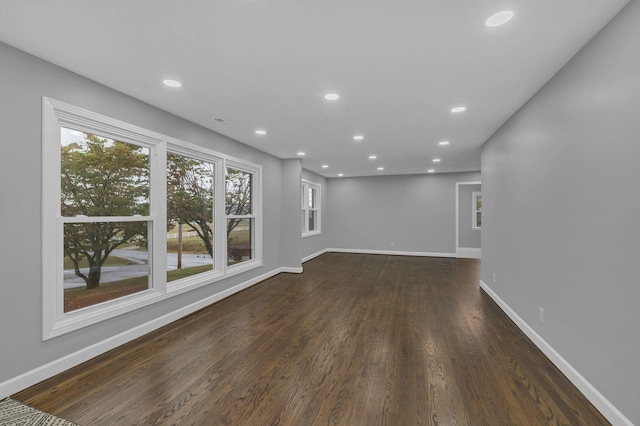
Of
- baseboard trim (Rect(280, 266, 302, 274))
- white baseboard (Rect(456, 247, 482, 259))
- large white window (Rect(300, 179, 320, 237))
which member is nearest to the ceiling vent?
baseboard trim (Rect(280, 266, 302, 274))

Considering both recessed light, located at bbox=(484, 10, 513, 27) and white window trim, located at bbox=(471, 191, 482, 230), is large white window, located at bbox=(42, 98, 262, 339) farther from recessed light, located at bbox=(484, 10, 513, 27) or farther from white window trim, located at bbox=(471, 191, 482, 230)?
white window trim, located at bbox=(471, 191, 482, 230)

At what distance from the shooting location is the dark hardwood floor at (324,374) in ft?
5.77

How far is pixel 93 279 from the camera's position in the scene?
267 centimetres

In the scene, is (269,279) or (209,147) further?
(269,279)

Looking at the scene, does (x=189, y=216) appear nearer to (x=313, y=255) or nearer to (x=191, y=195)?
(x=191, y=195)

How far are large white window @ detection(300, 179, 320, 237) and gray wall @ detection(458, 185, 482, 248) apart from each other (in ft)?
16.2

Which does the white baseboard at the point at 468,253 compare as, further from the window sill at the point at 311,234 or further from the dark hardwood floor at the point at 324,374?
the dark hardwood floor at the point at 324,374

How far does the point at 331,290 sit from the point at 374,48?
12.2ft

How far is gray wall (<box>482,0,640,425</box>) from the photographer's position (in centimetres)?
155

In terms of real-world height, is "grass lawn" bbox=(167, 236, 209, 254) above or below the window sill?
above

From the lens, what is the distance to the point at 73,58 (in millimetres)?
2090

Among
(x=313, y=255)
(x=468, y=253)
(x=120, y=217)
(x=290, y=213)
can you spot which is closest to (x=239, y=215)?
(x=290, y=213)

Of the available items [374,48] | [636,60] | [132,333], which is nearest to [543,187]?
[636,60]

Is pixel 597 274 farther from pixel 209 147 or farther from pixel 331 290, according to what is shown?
pixel 209 147
